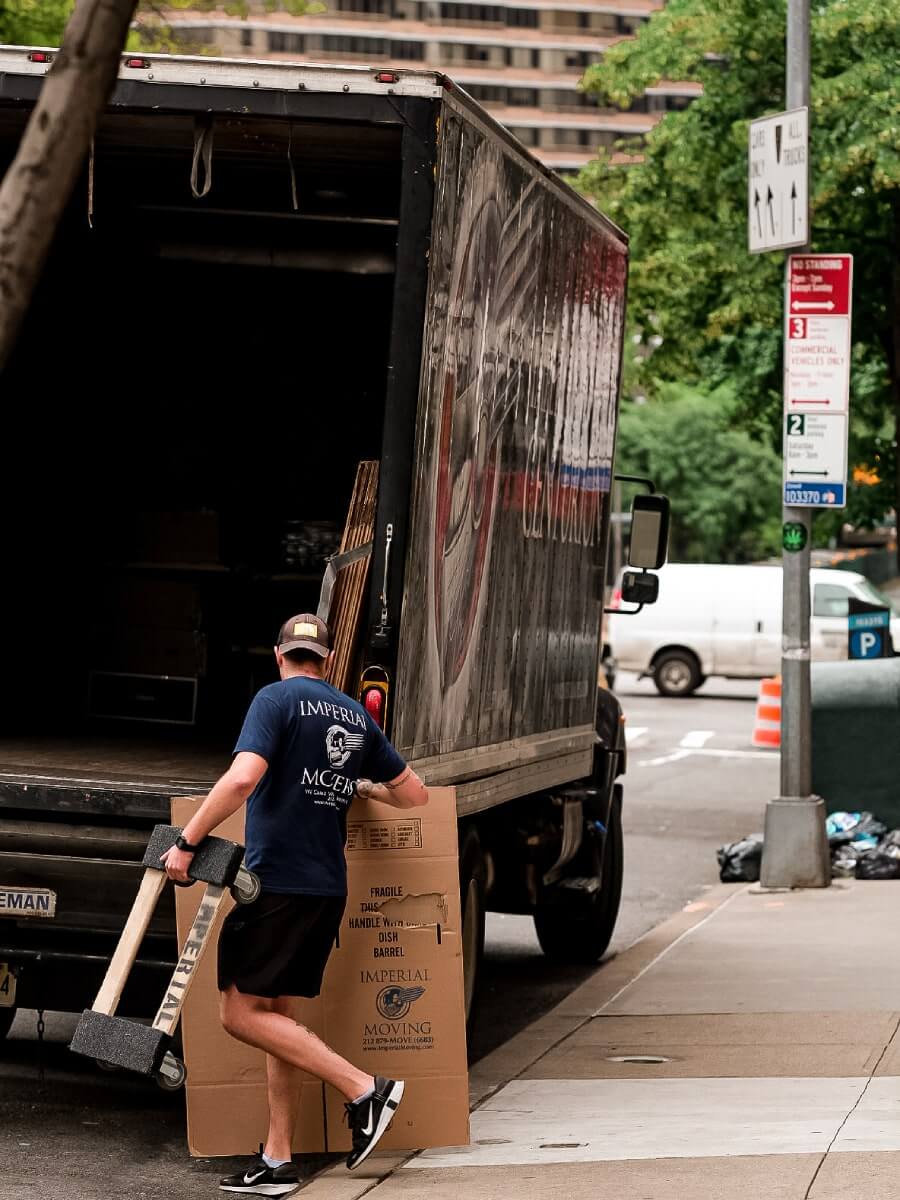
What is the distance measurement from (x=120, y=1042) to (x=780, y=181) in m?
8.92

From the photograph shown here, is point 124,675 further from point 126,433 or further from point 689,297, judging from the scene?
point 689,297

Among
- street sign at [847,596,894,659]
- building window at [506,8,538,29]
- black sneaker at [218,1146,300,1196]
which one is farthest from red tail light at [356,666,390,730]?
building window at [506,8,538,29]

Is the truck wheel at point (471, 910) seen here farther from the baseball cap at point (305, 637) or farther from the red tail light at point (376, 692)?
the baseball cap at point (305, 637)

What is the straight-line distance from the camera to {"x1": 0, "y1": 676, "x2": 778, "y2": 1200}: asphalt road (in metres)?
6.56

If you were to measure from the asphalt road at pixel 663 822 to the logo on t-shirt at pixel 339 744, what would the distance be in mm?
2607

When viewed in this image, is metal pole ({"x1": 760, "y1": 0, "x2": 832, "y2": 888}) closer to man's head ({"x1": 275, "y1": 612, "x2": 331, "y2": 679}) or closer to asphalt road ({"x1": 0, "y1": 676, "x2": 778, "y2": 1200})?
asphalt road ({"x1": 0, "y1": 676, "x2": 778, "y2": 1200})

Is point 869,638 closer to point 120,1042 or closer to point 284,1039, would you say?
point 284,1039

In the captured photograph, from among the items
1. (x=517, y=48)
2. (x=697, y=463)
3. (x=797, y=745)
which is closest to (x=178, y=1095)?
(x=797, y=745)

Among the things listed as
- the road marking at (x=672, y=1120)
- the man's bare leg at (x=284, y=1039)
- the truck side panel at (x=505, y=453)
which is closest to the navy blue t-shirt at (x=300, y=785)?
the man's bare leg at (x=284, y=1039)

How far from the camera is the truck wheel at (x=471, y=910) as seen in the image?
25.9 ft

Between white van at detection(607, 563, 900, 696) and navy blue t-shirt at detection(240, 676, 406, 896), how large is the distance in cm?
2576

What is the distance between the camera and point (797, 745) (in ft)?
43.6

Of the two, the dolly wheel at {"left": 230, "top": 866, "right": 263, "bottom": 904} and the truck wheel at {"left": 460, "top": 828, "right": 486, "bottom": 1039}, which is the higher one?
the dolly wheel at {"left": 230, "top": 866, "right": 263, "bottom": 904}

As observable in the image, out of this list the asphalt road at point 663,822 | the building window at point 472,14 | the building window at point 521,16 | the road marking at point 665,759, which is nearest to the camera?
the asphalt road at point 663,822
